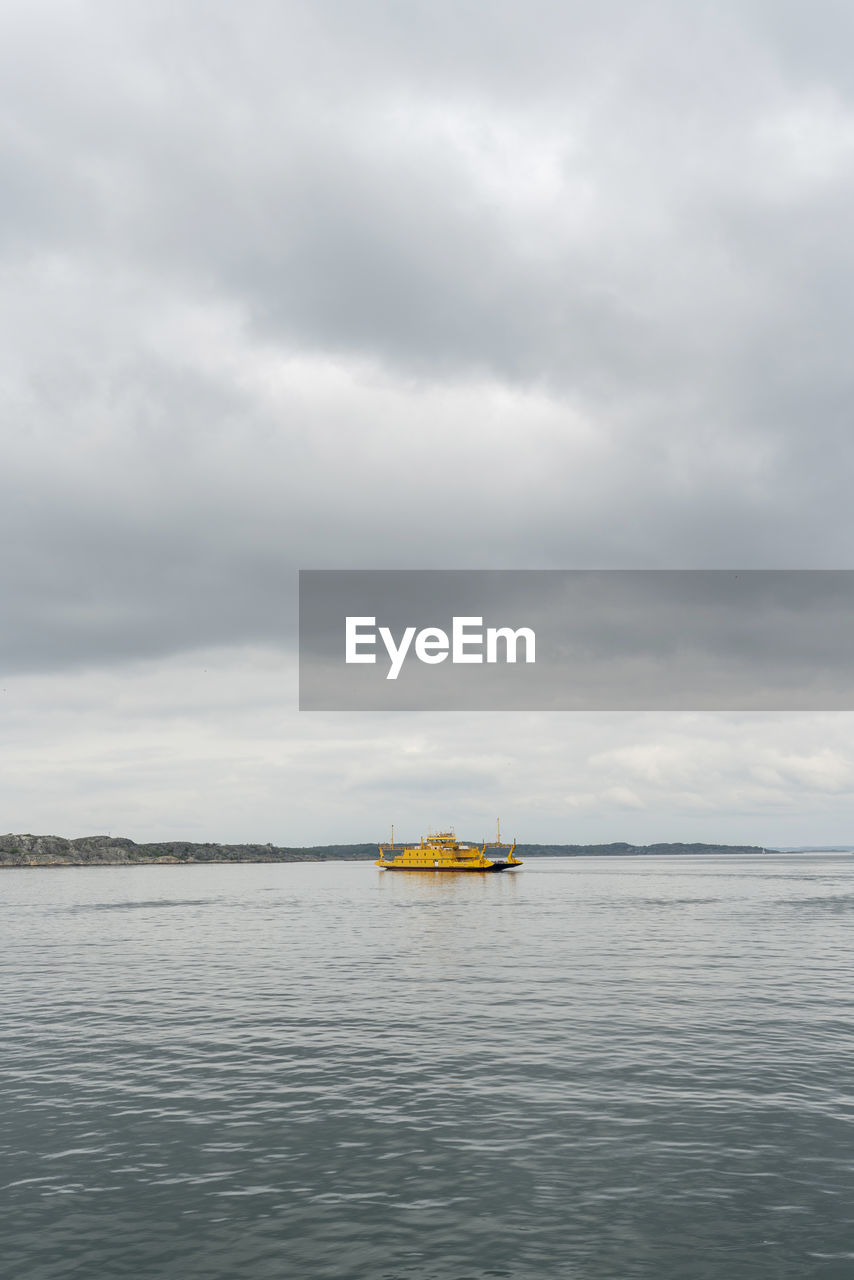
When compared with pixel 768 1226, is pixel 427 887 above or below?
below

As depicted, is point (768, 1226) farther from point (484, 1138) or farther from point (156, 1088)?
point (156, 1088)

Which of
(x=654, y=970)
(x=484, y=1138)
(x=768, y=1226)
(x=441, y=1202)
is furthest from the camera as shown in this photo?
(x=654, y=970)

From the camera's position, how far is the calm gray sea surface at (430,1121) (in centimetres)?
1622

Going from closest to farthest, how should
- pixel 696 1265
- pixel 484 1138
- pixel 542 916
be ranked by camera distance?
1. pixel 696 1265
2. pixel 484 1138
3. pixel 542 916

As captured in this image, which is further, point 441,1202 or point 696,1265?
point 441,1202

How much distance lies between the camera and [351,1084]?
27.4 m

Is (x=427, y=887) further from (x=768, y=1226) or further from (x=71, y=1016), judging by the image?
(x=768, y=1226)

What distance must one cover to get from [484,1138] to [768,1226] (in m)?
7.38

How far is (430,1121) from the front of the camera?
23.5 metres

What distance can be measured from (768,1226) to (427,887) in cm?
15306

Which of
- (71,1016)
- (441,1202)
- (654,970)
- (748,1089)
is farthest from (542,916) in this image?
(441,1202)

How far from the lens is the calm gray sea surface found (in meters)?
16.2

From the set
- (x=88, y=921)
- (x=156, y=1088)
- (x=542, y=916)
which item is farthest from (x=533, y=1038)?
(x=88, y=921)

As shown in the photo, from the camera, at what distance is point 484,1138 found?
22.0 metres
